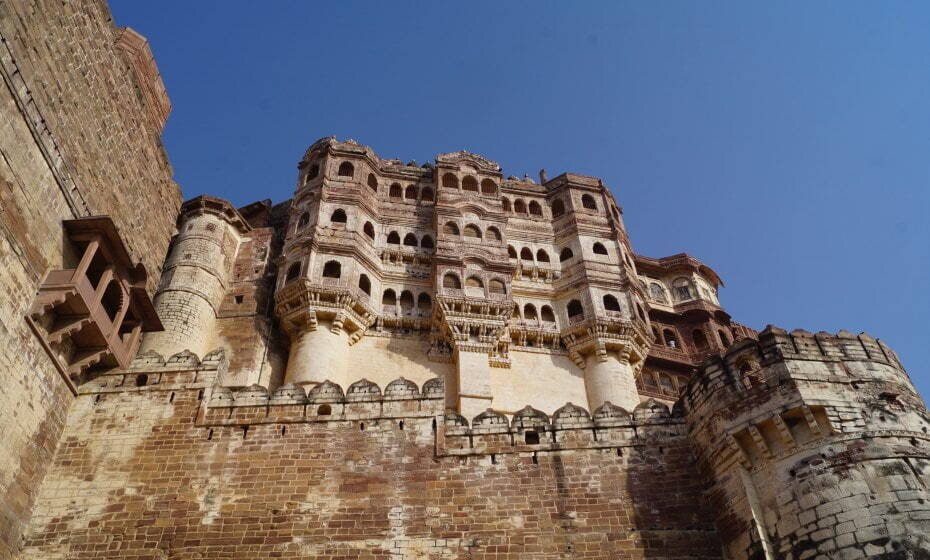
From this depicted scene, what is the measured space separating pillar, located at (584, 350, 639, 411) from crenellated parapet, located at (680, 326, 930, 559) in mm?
11433

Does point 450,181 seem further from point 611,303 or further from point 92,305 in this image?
point 92,305

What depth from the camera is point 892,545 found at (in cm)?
977

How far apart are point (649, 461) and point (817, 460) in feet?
8.85

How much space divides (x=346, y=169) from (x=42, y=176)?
1806 cm

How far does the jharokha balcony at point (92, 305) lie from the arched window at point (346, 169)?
625 inches

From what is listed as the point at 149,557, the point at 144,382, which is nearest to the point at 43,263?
the point at 144,382

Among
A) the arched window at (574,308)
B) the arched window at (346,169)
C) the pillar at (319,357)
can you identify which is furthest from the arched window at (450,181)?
the pillar at (319,357)

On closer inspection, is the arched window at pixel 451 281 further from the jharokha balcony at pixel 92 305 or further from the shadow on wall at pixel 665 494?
the shadow on wall at pixel 665 494

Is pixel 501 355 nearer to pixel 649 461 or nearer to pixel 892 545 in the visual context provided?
pixel 649 461

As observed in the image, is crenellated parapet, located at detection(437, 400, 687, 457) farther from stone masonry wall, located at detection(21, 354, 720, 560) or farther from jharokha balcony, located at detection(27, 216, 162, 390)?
jharokha balcony, located at detection(27, 216, 162, 390)

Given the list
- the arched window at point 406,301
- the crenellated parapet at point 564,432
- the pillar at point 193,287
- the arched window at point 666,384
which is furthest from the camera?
the arched window at point 666,384

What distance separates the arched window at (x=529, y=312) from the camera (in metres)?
27.4

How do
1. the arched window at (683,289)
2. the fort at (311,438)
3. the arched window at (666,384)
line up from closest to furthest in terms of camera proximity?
the fort at (311,438) < the arched window at (666,384) < the arched window at (683,289)

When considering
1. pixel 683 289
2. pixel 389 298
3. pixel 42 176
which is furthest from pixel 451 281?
pixel 42 176
